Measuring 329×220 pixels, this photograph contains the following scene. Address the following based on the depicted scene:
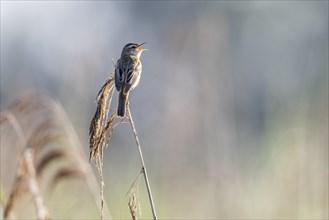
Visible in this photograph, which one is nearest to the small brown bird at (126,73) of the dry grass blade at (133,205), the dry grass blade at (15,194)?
the dry grass blade at (133,205)

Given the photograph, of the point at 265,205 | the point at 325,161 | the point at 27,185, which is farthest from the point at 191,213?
the point at 27,185

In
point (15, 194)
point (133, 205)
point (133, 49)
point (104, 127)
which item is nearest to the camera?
point (15, 194)

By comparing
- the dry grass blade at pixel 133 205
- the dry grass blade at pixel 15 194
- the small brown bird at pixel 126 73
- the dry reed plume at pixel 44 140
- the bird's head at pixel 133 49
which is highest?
the bird's head at pixel 133 49

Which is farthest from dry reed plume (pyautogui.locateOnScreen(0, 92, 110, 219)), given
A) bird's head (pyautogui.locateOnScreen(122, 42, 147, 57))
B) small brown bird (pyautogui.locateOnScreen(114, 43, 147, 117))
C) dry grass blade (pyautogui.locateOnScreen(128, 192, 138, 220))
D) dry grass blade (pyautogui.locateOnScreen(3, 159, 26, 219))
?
bird's head (pyautogui.locateOnScreen(122, 42, 147, 57))

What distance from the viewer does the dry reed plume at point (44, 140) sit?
2.43 meters

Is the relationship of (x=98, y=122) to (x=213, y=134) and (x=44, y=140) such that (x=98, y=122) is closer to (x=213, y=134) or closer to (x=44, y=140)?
(x=44, y=140)

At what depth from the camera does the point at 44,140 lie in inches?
99.0

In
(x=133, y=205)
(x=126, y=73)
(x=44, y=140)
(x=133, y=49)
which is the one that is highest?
(x=133, y=49)

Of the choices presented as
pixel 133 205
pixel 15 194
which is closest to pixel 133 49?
pixel 133 205

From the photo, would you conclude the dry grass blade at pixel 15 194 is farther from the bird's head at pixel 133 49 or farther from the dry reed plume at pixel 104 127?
the bird's head at pixel 133 49

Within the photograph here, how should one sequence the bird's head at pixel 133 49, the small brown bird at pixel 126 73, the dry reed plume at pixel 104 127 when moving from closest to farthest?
the dry reed plume at pixel 104 127, the small brown bird at pixel 126 73, the bird's head at pixel 133 49

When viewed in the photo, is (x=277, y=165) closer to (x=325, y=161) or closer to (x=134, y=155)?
(x=325, y=161)

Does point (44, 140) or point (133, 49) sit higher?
point (133, 49)

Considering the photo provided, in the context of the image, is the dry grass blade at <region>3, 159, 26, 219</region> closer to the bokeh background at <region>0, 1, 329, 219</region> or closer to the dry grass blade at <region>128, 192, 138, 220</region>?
the dry grass blade at <region>128, 192, 138, 220</region>
